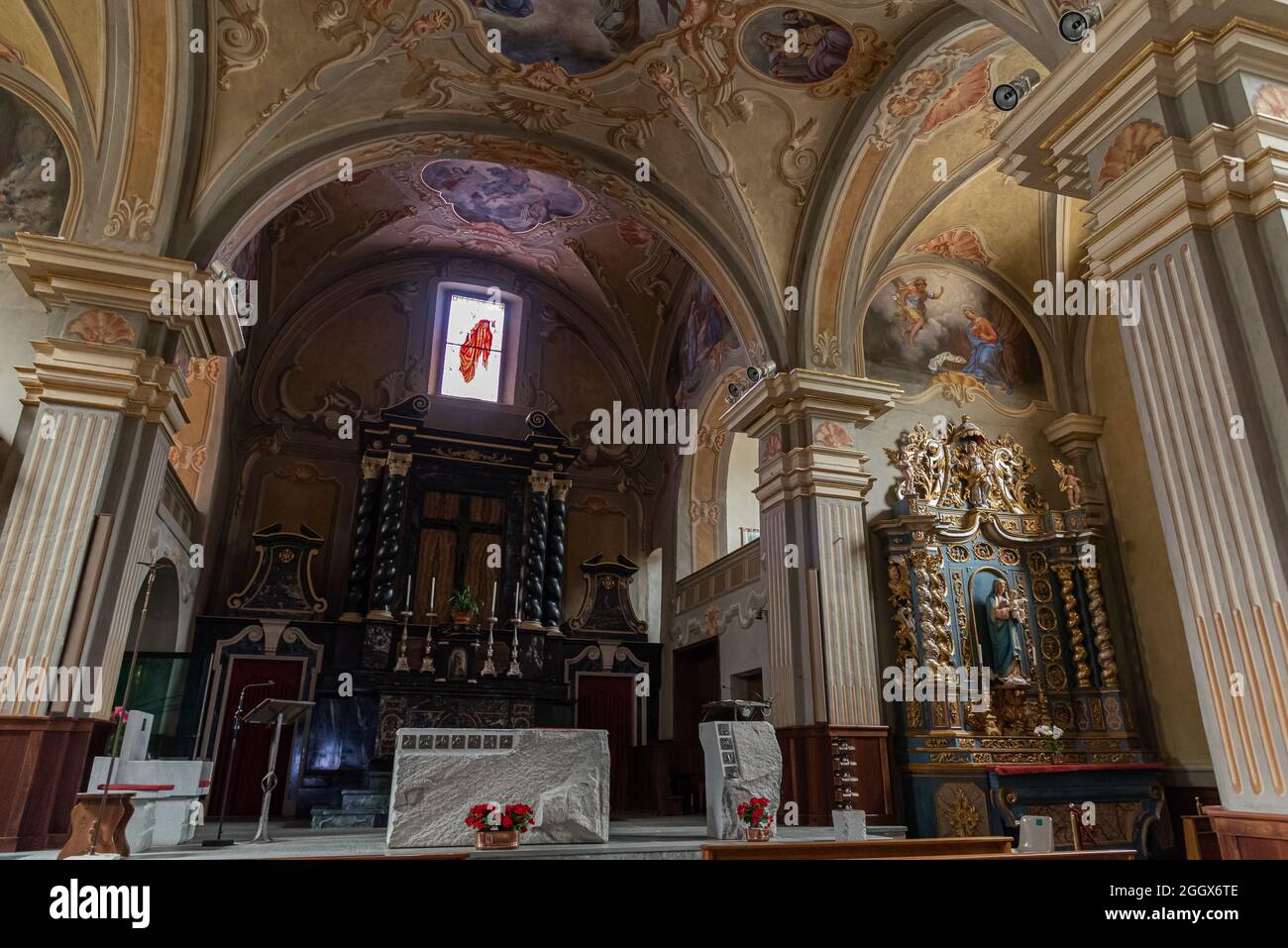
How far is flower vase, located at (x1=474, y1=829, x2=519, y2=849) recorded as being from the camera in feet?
16.9

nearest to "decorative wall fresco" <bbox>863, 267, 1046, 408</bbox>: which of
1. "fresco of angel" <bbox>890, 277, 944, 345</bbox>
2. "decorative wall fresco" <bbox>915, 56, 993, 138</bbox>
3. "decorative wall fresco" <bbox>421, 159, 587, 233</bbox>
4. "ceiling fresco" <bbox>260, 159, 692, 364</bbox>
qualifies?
"fresco of angel" <bbox>890, 277, 944, 345</bbox>

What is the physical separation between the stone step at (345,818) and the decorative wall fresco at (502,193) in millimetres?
8985

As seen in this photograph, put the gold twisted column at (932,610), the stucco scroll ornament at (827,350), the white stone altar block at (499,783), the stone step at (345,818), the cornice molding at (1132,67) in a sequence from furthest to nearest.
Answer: the stucco scroll ornament at (827,350) → the stone step at (345,818) → the gold twisted column at (932,610) → the white stone altar block at (499,783) → the cornice molding at (1132,67)

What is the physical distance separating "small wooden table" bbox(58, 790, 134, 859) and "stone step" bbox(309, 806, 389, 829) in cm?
453

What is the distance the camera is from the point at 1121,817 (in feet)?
27.1

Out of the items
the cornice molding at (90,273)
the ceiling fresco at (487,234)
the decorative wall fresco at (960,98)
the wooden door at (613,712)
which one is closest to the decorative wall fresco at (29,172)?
the cornice molding at (90,273)

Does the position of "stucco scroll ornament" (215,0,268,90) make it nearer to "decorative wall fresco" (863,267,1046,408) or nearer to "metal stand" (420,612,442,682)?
"metal stand" (420,612,442,682)

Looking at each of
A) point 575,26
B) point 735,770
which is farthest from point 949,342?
point 735,770

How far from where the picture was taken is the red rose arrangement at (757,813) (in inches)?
229

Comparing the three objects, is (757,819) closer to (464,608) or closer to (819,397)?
(819,397)

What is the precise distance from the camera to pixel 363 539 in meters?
12.2

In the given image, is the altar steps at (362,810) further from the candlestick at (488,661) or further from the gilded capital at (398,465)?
the gilded capital at (398,465)

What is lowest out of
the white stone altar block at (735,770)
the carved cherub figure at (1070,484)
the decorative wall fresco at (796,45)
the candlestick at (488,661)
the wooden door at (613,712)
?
the white stone altar block at (735,770)

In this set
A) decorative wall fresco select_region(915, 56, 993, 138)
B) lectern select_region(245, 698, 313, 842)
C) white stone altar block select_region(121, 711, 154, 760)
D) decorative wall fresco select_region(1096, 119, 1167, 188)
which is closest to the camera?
decorative wall fresco select_region(1096, 119, 1167, 188)
